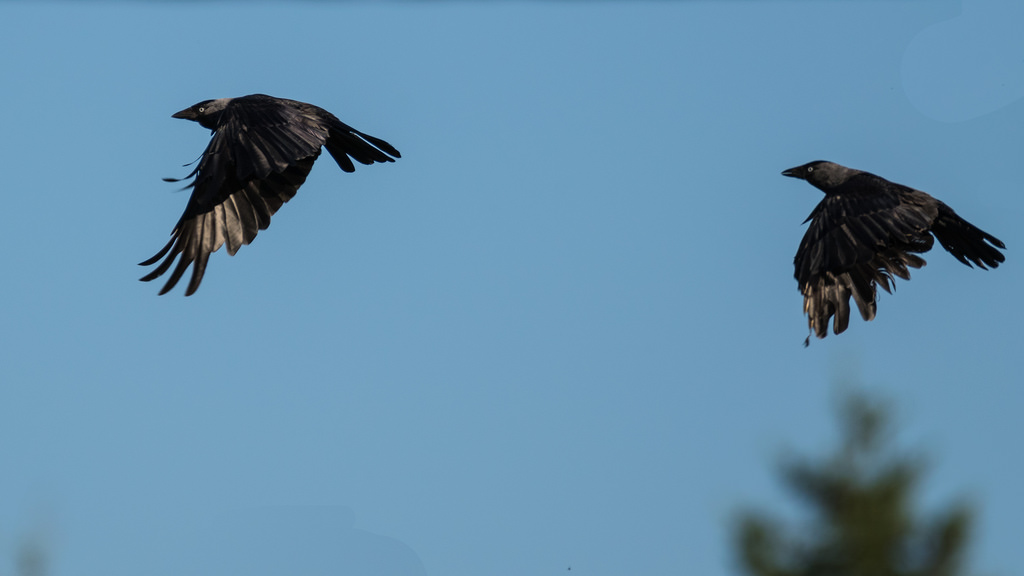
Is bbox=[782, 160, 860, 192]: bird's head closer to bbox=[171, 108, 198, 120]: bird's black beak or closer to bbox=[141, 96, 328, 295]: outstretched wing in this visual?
bbox=[141, 96, 328, 295]: outstretched wing

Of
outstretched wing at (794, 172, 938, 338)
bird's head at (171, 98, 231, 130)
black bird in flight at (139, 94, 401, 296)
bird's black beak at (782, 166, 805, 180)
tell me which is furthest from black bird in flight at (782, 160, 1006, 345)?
bird's head at (171, 98, 231, 130)

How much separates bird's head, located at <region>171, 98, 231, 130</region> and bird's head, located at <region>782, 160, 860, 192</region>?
239 inches

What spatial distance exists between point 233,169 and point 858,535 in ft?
36.7

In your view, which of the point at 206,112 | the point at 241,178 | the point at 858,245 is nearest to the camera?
the point at 241,178

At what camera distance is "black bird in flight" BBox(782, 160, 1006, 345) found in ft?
44.7

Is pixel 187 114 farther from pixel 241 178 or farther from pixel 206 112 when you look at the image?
pixel 241 178

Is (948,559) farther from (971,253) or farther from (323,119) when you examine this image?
(323,119)

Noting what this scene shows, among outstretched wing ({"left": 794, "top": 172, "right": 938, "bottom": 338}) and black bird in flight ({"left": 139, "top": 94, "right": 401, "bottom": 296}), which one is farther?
outstretched wing ({"left": 794, "top": 172, "right": 938, "bottom": 338})

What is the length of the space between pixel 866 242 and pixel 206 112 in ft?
21.9

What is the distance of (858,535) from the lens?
20516 millimetres

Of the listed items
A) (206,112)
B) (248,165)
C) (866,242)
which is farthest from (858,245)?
(206,112)

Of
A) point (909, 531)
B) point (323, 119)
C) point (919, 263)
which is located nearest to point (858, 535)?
point (909, 531)

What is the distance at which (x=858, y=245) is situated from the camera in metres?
13.5

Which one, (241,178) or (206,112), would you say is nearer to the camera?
(241,178)
